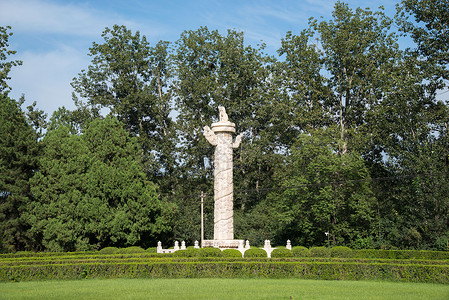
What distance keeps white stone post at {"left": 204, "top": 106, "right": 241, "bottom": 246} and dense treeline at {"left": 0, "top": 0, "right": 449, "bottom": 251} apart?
18.8 ft

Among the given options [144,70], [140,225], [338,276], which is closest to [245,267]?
[338,276]

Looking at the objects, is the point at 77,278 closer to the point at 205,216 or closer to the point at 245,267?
the point at 245,267

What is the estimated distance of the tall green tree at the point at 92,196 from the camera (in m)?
27.0

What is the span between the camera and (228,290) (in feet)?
40.1

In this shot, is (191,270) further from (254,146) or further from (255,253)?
(254,146)

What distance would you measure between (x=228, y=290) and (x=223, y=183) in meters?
13.9

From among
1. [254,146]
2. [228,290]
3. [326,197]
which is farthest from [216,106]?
[228,290]

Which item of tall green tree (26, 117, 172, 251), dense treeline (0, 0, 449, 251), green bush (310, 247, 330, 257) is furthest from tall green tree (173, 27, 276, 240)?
green bush (310, 247, 330, 257)

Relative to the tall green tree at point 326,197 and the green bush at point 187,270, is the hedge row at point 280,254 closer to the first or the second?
the green bush at point 187,270

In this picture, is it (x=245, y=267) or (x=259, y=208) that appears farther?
(x=259, y=208)

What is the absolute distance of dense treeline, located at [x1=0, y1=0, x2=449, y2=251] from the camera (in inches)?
1089

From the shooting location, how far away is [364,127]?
33.8 meters

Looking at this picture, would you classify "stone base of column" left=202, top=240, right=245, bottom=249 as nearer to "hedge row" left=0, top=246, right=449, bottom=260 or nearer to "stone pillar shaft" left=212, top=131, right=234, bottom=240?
"stone pillar shaft" left=212, top=131, right=234, bottom=240

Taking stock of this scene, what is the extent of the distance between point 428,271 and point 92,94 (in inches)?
1183
